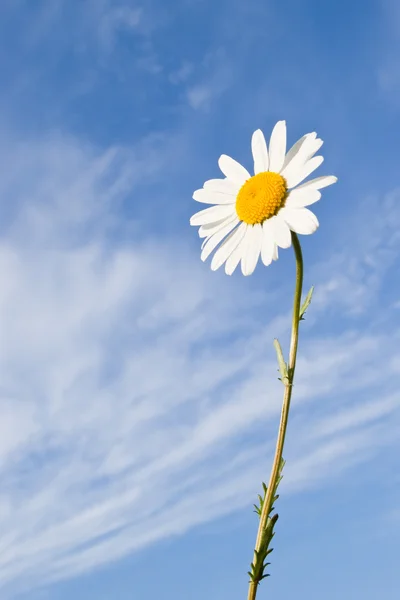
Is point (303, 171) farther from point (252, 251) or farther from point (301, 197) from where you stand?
point (252, 251)

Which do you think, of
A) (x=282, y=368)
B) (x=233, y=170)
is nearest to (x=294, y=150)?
(x=233, y=170)

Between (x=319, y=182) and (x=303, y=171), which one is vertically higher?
(x=303, y=171)

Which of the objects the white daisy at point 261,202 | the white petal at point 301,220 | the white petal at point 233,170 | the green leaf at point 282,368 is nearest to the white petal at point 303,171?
the white daisy at point 261,202

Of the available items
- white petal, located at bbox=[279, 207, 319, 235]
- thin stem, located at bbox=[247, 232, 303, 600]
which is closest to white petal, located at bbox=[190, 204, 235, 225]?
white petal, located at bbox=[279, 207, 319, 235]

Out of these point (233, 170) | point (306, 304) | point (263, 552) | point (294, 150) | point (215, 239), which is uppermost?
point (233, 170)

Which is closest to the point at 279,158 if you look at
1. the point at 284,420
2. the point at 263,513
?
the point at 284,420

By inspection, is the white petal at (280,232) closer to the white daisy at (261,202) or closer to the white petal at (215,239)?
the white daisy at (261,202)

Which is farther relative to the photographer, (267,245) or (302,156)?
(302,156)
